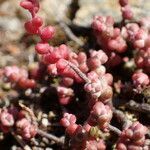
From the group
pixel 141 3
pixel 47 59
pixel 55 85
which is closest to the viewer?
pixel 47 59

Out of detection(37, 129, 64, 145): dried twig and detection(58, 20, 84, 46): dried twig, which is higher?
detection(58, 20, 84, 46): dried twig

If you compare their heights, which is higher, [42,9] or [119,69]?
[42,9]

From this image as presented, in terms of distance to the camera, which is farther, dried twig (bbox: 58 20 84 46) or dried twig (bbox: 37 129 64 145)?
dried twig (bbox: 58 20 84 46)

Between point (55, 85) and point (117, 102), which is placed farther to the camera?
point (55, 85)

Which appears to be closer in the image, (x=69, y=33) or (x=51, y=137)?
(x=51, y=137)

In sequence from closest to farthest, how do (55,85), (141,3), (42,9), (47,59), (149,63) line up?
1. (47,59)
2. (149,63)
3. (55,85)
4. (141,3)
5. (42,9)

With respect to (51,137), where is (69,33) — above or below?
above

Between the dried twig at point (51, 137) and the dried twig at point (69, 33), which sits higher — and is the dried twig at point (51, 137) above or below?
below

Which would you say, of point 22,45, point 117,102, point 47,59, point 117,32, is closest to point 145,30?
point 117,32

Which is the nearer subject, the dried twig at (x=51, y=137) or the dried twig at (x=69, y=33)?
the dried twig at (x=51, y=137)

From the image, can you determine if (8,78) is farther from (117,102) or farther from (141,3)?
(141,3)

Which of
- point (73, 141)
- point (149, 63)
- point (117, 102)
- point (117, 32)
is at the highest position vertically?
point (117, 32)
